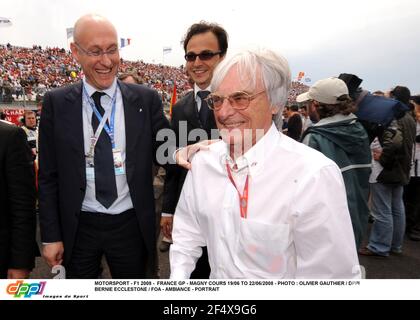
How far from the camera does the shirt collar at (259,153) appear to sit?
4.46 ft

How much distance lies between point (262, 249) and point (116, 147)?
1.13 meters

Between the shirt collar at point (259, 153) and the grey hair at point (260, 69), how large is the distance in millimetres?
151

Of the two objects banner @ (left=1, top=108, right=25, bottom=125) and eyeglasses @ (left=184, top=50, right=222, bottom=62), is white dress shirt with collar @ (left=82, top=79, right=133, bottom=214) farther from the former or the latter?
banner @ (left=1, top=108, right=25, bottom=125)

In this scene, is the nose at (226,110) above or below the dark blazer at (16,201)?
above

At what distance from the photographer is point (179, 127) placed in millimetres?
2283

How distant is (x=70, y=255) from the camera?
1993 millimetres

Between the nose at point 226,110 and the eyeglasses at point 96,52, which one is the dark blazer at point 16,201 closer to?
the eyeglasses at point 96,52

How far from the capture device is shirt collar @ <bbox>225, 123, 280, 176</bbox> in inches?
53.5

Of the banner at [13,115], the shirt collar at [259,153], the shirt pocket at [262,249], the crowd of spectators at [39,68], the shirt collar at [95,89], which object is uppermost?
the crowd of spectators at [39,68]

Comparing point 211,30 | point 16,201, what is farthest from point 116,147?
point 211,30

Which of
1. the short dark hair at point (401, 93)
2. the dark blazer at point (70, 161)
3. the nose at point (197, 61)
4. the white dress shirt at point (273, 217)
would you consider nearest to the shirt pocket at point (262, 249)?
the white dress shirt at point (273, 217)

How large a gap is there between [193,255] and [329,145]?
1.42m
